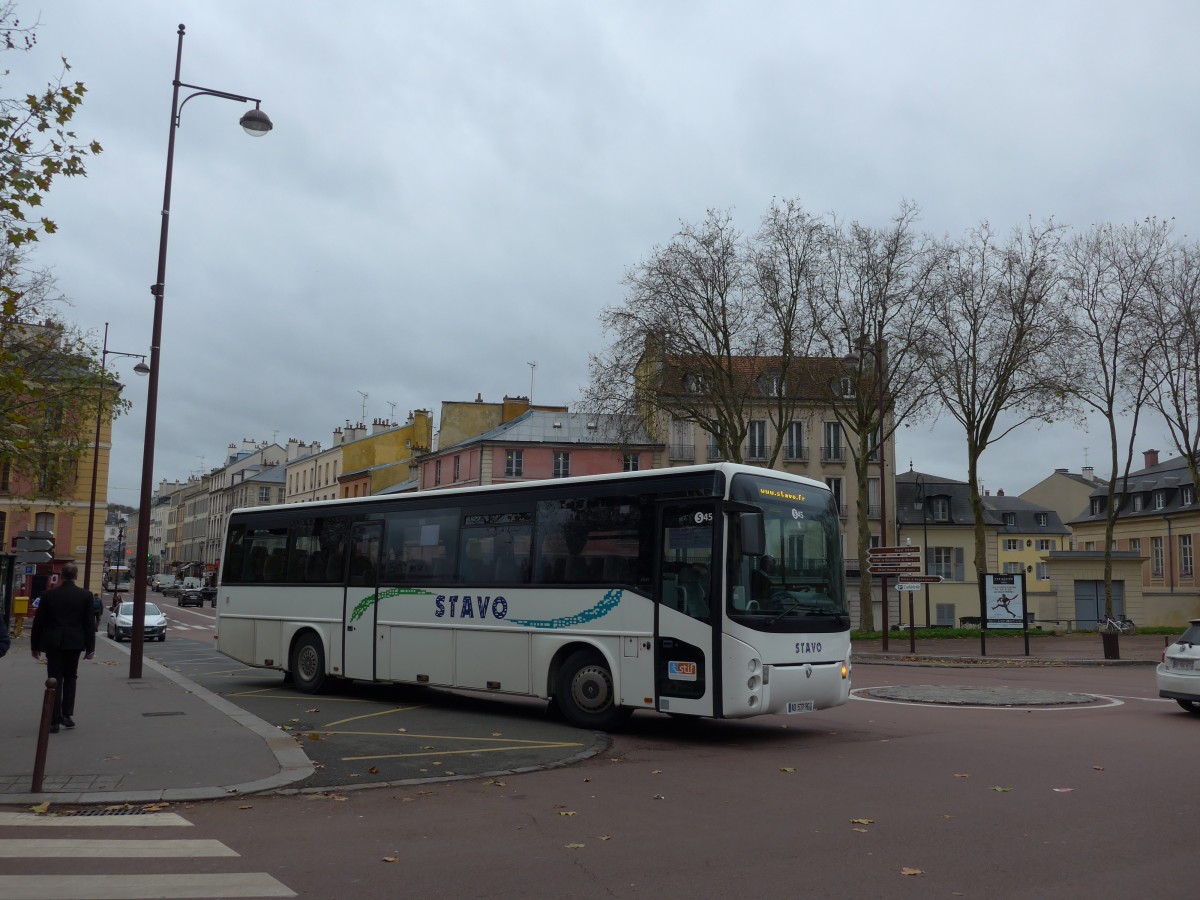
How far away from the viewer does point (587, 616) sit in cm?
1294

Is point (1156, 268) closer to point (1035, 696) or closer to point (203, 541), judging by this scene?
point (1035, 696)

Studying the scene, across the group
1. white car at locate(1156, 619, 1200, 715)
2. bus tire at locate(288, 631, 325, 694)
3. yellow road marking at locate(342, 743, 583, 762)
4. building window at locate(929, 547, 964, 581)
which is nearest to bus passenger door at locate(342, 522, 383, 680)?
bus tire at locate(288, 631, 325, 694)

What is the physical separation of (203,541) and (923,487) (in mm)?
90803

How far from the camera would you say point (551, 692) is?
13.5 meters

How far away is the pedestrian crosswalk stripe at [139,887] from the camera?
5.79 meters

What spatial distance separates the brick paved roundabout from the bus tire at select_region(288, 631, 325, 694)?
9.32 meters

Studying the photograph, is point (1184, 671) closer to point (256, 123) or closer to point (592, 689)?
point (592, 689)

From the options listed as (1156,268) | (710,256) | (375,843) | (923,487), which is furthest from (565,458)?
(375,843)

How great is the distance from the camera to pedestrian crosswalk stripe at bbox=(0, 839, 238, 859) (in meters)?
6.70

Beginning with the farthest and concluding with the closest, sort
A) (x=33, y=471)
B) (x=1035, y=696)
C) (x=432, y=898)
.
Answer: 1. (x=33, y=471)
2. (x=1035, y=696)
3. (x=432, y=898)

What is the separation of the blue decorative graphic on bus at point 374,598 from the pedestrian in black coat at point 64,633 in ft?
14.7

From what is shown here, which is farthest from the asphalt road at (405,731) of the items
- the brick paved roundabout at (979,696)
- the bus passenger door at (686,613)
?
the brick paved roundabout at (979,696)

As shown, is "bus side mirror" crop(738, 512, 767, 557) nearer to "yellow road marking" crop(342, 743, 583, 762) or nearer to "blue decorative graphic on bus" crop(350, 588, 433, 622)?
"yellow road marking" crop(342, 743, 583, 762)

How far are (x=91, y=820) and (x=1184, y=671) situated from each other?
14.1m
